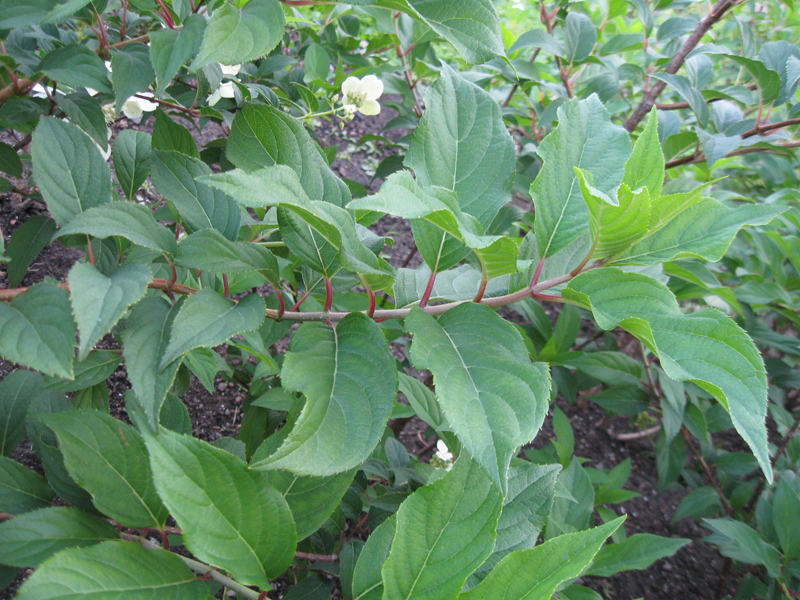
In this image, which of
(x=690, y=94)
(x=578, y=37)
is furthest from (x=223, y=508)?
(x=578, y=37)

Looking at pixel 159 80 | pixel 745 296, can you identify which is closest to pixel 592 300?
pixel 159 80

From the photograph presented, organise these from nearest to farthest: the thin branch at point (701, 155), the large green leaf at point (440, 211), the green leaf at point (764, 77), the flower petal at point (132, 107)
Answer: the large green leaf at point (440, 211)
the flower petal at point (132, 107)
the green leaf at point (764, 77)
the thin branch at point (701, 155)

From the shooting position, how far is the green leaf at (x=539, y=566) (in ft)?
1.68

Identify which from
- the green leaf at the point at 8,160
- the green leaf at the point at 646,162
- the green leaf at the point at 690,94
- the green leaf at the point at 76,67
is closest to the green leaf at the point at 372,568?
the green leaf at the point at 646,162

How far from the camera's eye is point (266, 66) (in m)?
1.20

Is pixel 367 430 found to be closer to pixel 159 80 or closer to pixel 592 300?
pixel 592 300

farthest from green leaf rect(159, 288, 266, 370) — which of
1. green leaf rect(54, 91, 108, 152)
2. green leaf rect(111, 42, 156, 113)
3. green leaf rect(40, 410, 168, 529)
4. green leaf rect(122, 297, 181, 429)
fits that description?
green leaf rect(54, 91, 108, 152)

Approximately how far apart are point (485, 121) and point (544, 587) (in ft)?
1.72

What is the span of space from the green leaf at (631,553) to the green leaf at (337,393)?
2.92 feet

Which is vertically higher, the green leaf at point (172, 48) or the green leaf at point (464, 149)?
the green leaf at point (172, 48)

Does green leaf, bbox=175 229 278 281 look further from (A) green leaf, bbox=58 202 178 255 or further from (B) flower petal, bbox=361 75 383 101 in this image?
(B) flower petal, bbox=361 75 383 101

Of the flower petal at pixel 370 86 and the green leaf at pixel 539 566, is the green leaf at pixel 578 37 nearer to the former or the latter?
the flower petal at pixel 370 86

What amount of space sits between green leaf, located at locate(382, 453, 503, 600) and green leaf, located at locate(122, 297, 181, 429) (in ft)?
0.86

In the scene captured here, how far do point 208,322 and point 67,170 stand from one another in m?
Result: 0.26
